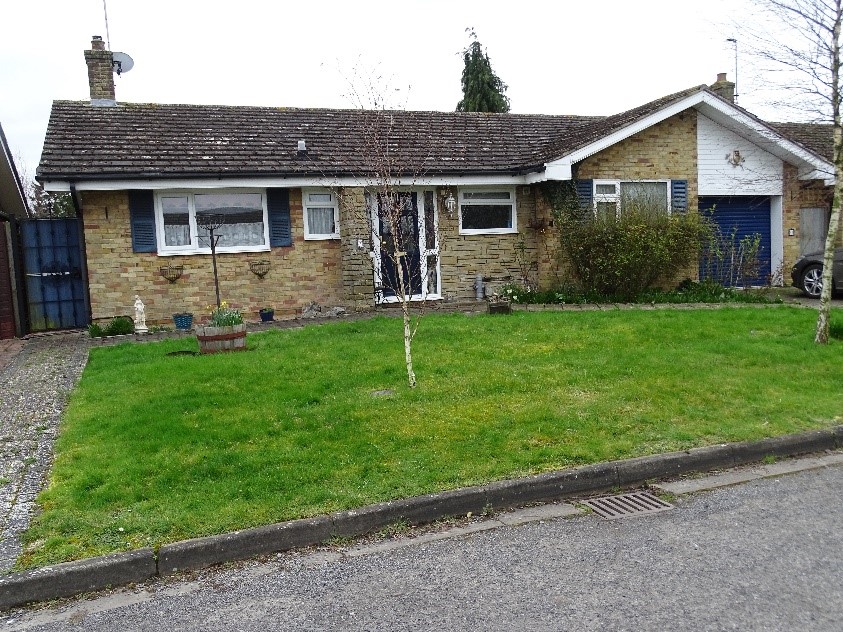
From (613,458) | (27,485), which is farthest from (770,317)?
(27,485)

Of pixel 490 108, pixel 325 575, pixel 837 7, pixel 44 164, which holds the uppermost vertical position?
pixel 490 108

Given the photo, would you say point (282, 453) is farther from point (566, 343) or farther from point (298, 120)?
point (298, 120)

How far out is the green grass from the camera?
4.91 metres

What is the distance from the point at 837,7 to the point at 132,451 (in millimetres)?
9267

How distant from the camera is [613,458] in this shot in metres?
5.60

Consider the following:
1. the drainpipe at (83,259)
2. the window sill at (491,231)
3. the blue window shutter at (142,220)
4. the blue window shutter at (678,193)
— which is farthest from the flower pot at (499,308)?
the drainpipe at (83,259)

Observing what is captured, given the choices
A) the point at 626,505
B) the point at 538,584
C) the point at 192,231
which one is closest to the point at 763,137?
the point at 192,231

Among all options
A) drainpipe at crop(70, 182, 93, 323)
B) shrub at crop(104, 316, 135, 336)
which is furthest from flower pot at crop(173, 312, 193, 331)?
drainpipe at crop(70, 182, 93, 323)

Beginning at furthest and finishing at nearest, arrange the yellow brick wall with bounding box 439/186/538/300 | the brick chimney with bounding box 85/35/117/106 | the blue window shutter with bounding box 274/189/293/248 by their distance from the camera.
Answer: the brick chimney with bounding box 85/35/117/106 < the yellow brick wall with bounding box 439/186/538/300 < the blue window shutter with bounding box 274/189/293/248

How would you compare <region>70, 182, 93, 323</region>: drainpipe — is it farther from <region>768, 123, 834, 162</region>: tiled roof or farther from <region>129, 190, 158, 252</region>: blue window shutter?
<region>768, 123, 834, 162</region>: tiled roof

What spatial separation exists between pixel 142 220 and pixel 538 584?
11682 millimetres

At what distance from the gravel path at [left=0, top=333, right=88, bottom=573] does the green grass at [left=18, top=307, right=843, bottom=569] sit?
0.14 metres

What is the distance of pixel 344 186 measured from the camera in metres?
14.5

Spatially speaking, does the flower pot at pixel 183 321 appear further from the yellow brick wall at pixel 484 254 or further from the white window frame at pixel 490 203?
the white window frame at pixel 490 203
